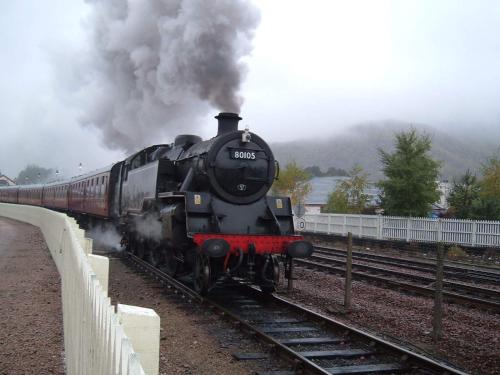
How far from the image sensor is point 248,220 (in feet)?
30.6

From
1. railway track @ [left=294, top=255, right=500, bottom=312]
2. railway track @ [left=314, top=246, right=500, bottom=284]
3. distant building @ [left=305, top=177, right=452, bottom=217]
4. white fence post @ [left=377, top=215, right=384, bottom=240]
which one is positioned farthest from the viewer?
distant building @ [left=305, top=177, right=452, bottom=217]

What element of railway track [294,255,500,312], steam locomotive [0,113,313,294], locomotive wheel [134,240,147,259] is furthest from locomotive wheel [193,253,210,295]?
locomotive wheel [134,240,147,259]

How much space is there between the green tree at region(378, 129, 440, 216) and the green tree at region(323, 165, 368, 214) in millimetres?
8066

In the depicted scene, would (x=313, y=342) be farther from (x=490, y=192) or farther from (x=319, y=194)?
(x=319, y=194)

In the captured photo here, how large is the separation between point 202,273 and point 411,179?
1928 centimetres

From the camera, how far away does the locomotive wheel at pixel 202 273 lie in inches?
327

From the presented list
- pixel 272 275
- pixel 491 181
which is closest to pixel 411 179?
pixel 491 181

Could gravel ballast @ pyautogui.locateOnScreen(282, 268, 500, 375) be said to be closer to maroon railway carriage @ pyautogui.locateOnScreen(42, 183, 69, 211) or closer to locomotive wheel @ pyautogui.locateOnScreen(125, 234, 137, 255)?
locomotive wheel @ pyautogui.locateOnScreen(125, 234, 137, 255)

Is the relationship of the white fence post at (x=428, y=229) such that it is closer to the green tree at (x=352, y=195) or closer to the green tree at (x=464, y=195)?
the green tree at (x=464, y=195)

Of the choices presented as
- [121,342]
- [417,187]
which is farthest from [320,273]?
[417,187]

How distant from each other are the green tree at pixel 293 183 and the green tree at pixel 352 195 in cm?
640

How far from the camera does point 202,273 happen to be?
848cm

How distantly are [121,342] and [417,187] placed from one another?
2531cm

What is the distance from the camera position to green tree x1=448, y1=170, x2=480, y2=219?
90.6ft
